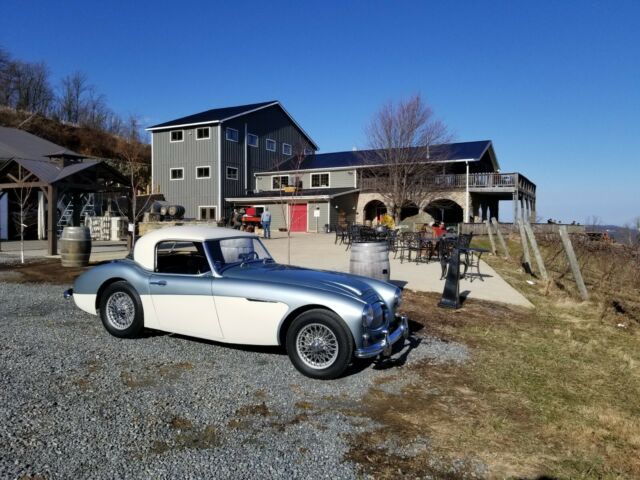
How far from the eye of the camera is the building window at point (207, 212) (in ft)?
116

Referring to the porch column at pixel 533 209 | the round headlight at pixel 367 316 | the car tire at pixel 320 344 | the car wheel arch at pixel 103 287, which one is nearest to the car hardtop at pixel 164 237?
the car wheel arch at pixel 103 287

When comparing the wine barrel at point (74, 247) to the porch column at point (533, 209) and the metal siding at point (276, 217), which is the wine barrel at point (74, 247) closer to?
the metal siding at point (276, 217)

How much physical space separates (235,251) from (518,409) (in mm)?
3336

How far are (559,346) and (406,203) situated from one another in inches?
1043

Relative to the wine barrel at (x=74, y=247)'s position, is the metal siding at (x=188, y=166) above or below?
above

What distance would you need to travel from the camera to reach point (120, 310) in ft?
18.5

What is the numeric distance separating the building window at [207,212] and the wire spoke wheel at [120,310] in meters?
30.0

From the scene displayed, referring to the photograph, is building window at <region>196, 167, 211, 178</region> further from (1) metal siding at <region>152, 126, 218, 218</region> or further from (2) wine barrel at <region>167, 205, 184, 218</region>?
(2) wine barrel at <region>167, 205, 184, 218</region>

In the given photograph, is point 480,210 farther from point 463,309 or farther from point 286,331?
point 286,331

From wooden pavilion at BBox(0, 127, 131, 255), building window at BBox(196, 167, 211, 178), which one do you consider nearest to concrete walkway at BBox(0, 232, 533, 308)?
wooden pavilion at BBox(0, 127, 131, 255)

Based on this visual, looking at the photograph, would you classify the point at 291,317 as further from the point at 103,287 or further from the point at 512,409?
the point at 103,287

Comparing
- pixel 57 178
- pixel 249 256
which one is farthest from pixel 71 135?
pixel 249 256

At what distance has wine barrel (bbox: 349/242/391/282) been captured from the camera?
7602mm

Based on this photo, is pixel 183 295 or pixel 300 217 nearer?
pixel 183 295
